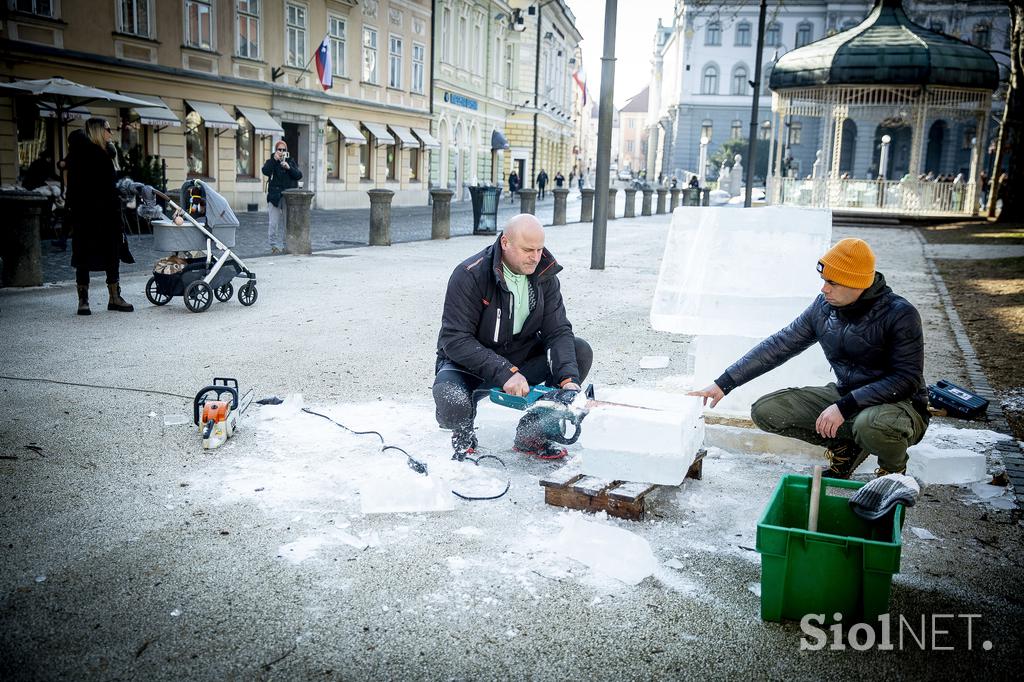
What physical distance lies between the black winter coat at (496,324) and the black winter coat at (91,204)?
4.98 m

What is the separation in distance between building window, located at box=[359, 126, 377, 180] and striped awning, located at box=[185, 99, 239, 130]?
26.1ft

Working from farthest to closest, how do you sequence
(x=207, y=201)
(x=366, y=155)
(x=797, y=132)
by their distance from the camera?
(x=797, y=132)
(x=366, y=155)
(x=207, y=201)

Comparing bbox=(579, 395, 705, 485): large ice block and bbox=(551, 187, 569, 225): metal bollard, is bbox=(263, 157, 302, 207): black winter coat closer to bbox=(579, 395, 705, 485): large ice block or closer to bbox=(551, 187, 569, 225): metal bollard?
bbox=(551, 187, 569, 225): metal bollard

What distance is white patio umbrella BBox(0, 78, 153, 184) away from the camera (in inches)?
631

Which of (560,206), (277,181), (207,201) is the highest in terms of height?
(277,181)

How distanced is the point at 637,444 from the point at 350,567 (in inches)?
56.1

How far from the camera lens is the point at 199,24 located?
24.3 metres

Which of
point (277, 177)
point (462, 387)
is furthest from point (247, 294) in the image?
point (277, 177)

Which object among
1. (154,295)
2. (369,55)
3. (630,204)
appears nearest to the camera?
(154,295)

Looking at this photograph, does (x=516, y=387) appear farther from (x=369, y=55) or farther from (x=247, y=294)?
(x=369, y=55)

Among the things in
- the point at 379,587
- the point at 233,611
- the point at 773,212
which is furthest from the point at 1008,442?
the point at 233,611

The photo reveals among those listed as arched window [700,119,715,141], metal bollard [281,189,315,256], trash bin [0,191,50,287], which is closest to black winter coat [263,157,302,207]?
metal bollard [281,189,315,256]

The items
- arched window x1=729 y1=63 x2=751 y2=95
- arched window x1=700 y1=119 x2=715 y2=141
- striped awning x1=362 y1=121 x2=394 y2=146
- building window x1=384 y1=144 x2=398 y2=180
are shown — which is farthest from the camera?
arched window x1=700 y1=119 x2=715 y2=141

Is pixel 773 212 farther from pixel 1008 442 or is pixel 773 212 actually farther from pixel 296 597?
pixel 296 597
